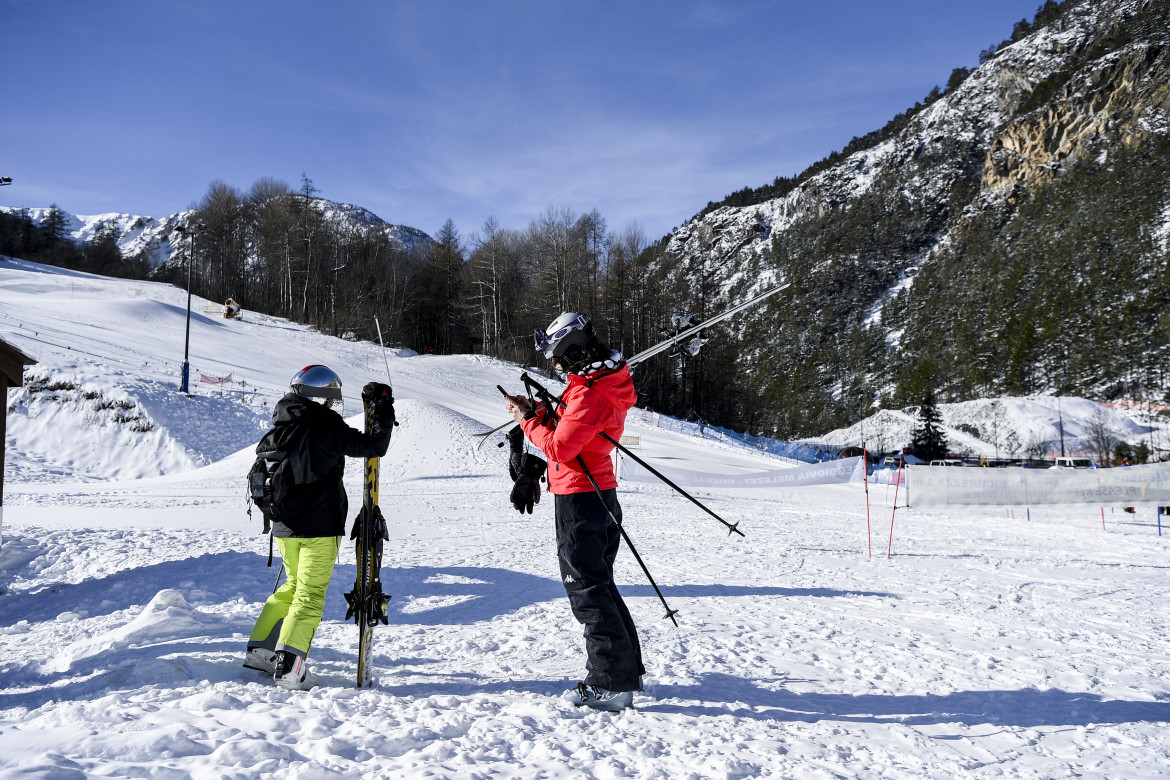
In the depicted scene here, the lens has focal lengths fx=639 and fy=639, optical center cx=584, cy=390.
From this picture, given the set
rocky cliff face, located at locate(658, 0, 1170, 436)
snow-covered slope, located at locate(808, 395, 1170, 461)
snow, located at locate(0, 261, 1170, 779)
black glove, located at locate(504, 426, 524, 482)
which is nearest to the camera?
snow, located at locate(0, 261, 1170, 779)

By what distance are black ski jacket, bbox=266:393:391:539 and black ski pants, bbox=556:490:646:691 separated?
3.83 ft

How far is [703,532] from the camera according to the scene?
10.7 meters

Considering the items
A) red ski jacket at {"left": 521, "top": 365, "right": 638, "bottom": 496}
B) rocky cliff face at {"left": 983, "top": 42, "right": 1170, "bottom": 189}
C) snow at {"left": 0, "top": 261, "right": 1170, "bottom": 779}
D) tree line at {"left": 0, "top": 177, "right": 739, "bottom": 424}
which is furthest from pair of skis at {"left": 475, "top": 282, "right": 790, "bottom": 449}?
rocky cliff face at {"left": 983, "top": 42, "right": 1170, "bottom": 189}

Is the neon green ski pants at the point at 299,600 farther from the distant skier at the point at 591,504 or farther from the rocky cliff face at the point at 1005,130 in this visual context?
the rocky cliff face at the point at 1005,130

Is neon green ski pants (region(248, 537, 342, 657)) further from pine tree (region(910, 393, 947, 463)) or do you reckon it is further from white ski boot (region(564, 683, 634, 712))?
pine tree (region(910, 393, 947, 463))

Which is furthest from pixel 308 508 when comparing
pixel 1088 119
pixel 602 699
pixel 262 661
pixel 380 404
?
pixel 1088 119

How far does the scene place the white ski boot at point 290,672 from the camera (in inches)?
138

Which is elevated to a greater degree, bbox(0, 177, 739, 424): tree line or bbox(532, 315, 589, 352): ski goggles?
bbox(0, 177, 739, 424): tree line

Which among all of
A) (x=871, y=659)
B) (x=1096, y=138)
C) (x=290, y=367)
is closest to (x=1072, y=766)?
(x=871, y=659)

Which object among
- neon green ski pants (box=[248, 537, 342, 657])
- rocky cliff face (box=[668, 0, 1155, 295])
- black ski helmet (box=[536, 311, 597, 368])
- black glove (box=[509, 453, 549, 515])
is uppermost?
rocky cliff face (box=[668, 0, 1155, 295])

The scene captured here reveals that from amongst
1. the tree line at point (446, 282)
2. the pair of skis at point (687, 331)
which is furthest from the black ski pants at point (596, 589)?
the tree line at point (446, 282)

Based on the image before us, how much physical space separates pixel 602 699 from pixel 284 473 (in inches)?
84.8

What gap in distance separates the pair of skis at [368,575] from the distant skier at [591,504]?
91 cm

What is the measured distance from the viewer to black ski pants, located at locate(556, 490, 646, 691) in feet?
11.3
